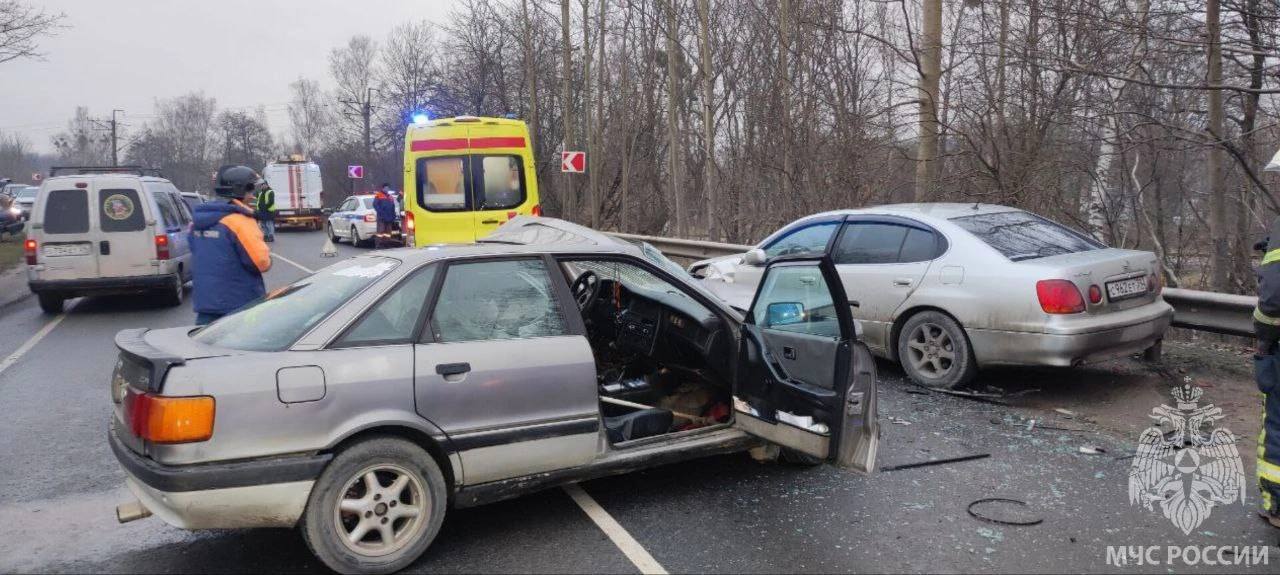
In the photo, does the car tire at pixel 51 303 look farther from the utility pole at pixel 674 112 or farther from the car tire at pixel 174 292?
the utility pole at pixel 674 112

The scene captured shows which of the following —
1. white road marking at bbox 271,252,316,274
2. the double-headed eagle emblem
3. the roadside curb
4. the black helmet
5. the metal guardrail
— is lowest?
the double-headed eagle emblem

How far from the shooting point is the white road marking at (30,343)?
8789 millimetres

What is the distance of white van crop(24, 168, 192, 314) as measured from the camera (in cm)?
1163

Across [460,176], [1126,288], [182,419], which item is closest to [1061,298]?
[1126,288]

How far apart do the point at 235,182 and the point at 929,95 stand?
9050mm

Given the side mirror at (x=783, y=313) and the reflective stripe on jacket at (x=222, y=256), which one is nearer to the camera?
the side mirror at (x=783, y=313)

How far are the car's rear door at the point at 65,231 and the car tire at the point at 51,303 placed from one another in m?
0.53

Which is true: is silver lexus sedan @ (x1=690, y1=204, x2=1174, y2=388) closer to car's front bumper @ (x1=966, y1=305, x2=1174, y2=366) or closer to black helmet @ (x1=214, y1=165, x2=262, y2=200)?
car's front bumper @ (x1=966, y1=305, x2=1174, y2=366)

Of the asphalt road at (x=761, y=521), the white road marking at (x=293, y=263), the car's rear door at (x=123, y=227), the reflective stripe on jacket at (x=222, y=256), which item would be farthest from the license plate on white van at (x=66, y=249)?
the reflective stripe on jacket at (x=222, y=256)

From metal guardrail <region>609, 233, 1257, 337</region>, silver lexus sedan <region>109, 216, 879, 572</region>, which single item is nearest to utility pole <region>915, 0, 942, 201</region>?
metal guardrail <region>609, 233, 1257, 337</region>

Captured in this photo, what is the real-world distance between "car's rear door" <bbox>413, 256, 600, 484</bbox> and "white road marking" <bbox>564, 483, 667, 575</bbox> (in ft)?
1.11

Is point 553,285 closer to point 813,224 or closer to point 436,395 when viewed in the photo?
point 436,395

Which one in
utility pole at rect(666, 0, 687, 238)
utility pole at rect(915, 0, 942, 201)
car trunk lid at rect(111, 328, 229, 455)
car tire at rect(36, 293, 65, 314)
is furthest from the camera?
utility pole at rect(666, 0, 687, 238)

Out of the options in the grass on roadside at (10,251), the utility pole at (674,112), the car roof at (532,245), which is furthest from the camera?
the utility pole at (674,112)
